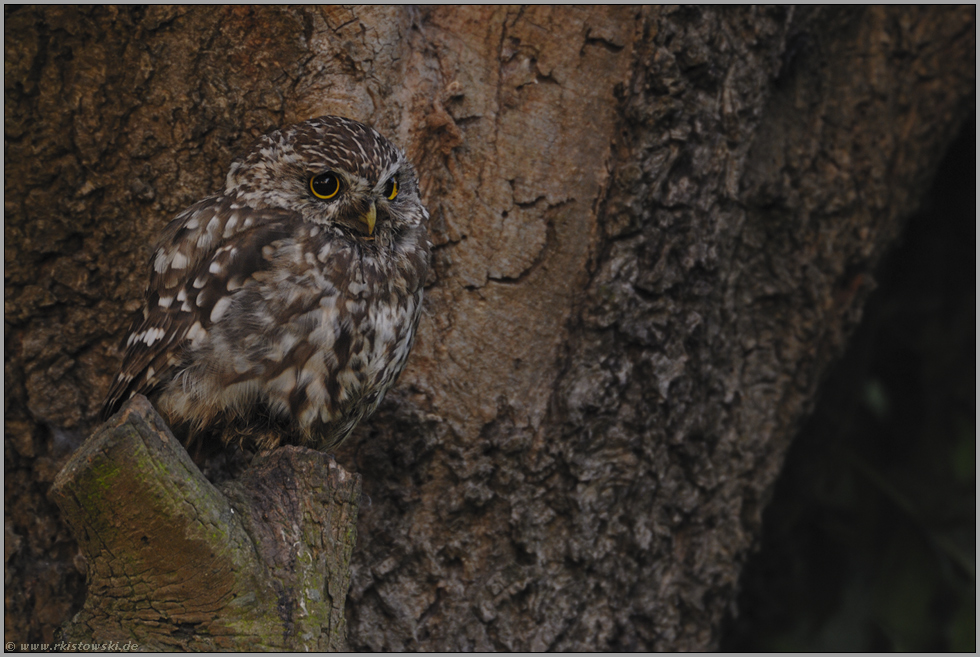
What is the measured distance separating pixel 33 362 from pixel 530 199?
156 cm

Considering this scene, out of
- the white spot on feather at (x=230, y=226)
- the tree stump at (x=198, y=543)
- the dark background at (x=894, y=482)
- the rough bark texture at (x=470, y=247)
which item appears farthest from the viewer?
the dark background at (x=894, y=482)

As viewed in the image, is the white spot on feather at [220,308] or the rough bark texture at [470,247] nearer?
the white spot on feather at [220,308]

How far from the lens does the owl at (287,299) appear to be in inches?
77.5

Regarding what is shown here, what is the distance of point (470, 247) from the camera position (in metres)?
2.43

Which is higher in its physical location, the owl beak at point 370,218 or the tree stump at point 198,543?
the owl beak at point 370,218

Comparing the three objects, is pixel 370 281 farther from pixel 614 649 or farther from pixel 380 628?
pixel 614 649

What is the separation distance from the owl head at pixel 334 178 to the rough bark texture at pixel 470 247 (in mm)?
260

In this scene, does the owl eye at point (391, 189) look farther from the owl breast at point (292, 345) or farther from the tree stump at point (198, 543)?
the tree stump at point (198, 543)

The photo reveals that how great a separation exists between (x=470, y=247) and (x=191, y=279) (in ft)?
2.62

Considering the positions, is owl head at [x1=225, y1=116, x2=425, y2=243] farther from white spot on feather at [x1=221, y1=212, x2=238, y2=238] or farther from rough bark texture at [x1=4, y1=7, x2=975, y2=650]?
rough bark texture at [x1=4, y1=7, x2=975, y2=650]

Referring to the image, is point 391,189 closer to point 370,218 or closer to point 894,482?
point 370,218

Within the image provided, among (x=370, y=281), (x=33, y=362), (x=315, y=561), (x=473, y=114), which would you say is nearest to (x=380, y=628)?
(x=315, y=561)

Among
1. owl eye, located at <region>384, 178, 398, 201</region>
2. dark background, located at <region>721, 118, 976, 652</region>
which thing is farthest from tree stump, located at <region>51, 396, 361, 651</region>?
dark background, located at <region>721, 118, 976, 652</region>

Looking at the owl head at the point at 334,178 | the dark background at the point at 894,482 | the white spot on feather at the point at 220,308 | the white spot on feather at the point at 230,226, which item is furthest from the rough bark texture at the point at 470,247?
the dark background at the point at 894,482
